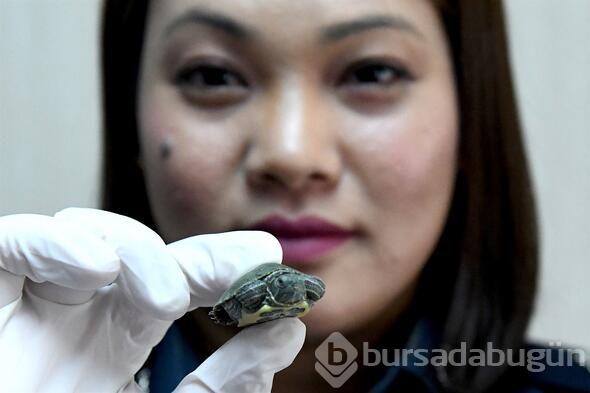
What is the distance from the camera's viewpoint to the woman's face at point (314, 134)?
65 cm

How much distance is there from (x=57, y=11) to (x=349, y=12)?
592 mm

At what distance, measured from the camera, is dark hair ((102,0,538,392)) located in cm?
78

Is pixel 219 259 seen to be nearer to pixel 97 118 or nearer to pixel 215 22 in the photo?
pixel 215 22

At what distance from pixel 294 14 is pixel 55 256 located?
0.29m

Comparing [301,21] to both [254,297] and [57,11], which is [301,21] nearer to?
[254,297]

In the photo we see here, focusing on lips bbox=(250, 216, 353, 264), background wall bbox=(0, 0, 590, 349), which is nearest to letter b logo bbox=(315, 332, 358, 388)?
lips bbox=(250, 216, 353, 264)

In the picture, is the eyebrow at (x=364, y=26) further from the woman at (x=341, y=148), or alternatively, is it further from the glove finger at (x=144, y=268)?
the glove finger at (x=144, y=268)

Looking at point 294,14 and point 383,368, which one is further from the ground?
point 294,14

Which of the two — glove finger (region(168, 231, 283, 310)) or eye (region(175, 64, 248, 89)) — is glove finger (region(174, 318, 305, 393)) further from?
eye (region(175, 64, 248, 89))

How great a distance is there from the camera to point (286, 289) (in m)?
0.44

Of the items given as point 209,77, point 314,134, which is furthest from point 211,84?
point 314,134

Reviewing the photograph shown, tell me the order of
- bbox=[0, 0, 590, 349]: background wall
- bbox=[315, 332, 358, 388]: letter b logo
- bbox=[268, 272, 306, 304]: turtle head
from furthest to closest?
bbox=[0, 0, 590, 349]: background wall
bbox=[315, 332, 358, 388]: letter b logo
bbox=[268, 272, 306, 304]: turtle head

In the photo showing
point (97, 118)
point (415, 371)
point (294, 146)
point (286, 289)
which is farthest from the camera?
point (97, 118)

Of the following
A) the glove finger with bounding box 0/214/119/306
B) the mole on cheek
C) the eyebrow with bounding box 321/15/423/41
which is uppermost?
the eyebrow with bounding box 321/15/423/41
